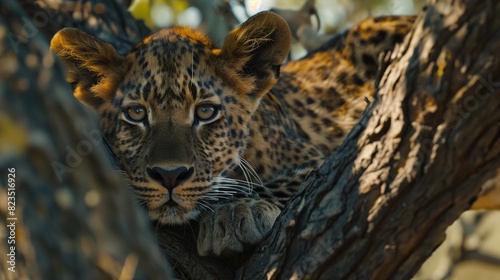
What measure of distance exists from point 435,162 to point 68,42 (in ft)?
9.41

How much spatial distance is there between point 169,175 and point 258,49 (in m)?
1.34

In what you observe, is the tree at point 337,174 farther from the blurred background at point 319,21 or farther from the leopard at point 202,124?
the blurred background at point 319,21

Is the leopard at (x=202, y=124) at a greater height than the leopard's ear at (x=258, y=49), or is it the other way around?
the leopard's ear at (x=258, y=49)

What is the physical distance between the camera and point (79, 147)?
2.39 metres

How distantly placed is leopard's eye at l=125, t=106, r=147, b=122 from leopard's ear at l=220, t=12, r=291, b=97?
2.37ft

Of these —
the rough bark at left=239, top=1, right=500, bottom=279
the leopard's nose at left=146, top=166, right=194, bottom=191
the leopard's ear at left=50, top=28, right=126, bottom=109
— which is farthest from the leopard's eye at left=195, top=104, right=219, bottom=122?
the rough bark at left=239, top=1, right=500, bottom=279

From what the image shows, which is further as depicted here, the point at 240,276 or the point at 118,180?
the point at 240,276

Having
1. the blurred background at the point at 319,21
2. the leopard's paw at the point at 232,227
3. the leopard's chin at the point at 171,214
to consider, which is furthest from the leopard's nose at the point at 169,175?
the blurred background at the point at 319,21

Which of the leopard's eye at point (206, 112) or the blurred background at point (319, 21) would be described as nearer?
the leopard's eye at point (206, 112)

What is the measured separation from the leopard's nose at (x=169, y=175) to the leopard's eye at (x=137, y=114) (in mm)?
488

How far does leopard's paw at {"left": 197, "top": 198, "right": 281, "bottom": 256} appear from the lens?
14.4ft

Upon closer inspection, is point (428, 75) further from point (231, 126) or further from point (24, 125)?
point (231, 126)

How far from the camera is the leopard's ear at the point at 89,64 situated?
5246 mm

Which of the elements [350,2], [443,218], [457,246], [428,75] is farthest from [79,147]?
[350,2]
